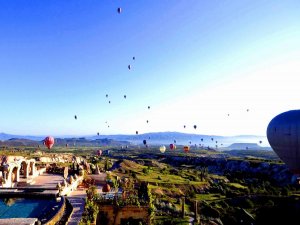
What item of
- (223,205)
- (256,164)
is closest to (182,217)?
(223,205)

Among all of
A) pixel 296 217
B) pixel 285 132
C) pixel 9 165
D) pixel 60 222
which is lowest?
pixel 296 217

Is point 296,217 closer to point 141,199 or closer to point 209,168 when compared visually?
point 141,199

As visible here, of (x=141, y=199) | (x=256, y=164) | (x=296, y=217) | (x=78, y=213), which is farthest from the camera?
(x=256, y=164)

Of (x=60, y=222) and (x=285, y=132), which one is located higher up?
(x=285, y=132)

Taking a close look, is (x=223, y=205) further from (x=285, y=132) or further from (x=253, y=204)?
(x=285, y=132)

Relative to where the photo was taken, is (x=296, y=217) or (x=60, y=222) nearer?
(x=60, y=222)

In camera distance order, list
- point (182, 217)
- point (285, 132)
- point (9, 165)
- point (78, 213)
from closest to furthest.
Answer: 1. point (78, 213)
2. point (9, 165)
3. point (285, 132)
4. point (182, 217)
